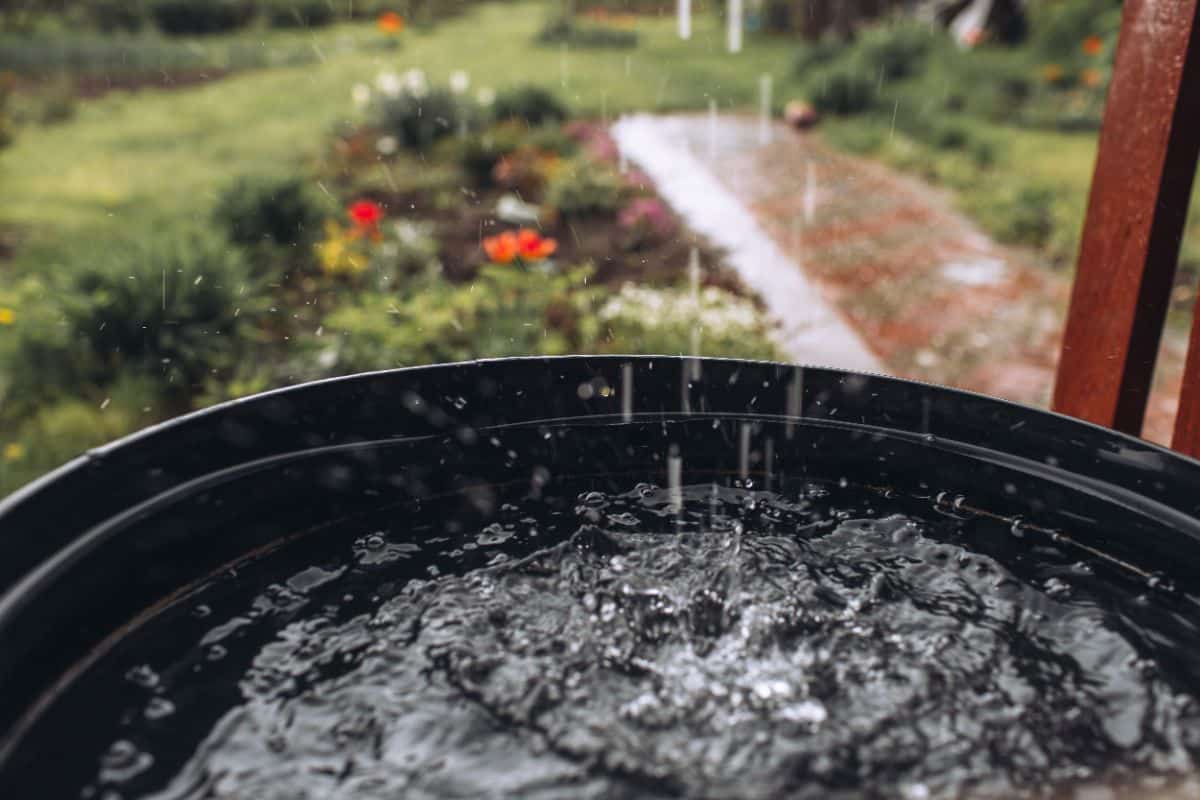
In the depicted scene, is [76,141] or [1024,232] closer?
[1024,232]

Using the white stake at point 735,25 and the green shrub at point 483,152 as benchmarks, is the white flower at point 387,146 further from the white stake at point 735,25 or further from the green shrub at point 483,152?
the white stake at point 735,25

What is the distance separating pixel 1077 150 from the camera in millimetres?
7828

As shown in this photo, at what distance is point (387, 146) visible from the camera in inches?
276

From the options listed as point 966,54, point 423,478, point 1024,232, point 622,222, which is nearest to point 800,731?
point 423,478

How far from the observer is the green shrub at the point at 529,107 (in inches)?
305

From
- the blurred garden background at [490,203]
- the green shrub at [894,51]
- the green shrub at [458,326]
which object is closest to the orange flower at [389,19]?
the blurred garden background at [490,203]

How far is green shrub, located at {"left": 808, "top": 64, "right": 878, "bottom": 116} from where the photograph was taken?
9.16 metres

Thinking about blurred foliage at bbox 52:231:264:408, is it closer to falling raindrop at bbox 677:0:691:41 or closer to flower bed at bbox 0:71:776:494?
flower bed at bbox 0:71:776:494

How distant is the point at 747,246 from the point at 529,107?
3187 millimetres

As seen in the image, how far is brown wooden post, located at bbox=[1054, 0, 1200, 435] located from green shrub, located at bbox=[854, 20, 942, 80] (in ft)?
26.7

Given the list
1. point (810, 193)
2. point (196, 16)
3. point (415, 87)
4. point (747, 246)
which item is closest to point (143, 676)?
point (747, 246)

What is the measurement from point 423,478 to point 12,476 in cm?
220

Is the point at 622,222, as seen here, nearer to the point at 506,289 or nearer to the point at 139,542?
the point at 506,289

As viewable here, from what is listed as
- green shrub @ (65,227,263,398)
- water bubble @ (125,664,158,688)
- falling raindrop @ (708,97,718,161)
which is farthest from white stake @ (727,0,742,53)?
water bubble @ (125,664,158,688)
